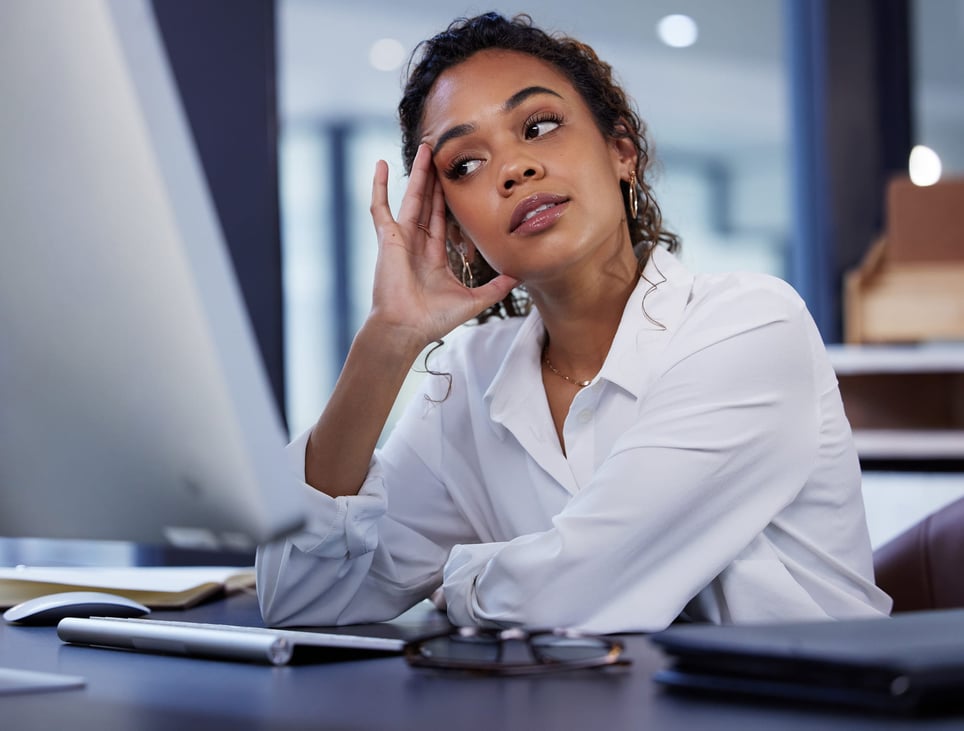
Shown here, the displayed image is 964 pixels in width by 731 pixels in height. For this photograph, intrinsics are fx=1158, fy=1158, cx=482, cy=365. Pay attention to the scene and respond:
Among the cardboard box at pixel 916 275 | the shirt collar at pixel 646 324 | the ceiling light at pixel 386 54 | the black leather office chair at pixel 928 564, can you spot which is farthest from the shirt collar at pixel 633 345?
the ceiling light at pixel 386 54

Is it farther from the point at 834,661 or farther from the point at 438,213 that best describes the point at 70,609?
the point at 834,661

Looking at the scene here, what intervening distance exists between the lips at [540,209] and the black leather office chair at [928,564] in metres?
0.66

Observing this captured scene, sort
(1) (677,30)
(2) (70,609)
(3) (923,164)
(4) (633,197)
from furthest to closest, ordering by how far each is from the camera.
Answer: (1) (677,30) < (3) (923,164) < (4) (633,197) < (2) (70,609)

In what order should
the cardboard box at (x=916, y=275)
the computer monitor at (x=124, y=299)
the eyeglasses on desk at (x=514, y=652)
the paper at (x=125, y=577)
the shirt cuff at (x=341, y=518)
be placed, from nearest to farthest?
the computer monitor at (x=124, y=299) < the eyeglasses on desk at (x=514, y=652) < the shirt cuff at (x=341, y=518) < the paper at (x=125, y=577) < the cardboard box at (x=916, y=275)

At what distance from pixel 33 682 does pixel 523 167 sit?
0.99m

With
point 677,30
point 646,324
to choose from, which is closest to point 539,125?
point 646,324

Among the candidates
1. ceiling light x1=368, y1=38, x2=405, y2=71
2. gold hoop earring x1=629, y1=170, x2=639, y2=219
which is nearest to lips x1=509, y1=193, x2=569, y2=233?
gold hoop earring x1=629, y1=170, x2=639, y2=219

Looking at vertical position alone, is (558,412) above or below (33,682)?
above

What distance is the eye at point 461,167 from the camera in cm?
169

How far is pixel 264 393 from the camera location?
2.21ft

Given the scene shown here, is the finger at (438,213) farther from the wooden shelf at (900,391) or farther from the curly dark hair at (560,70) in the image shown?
the wooden shelf at (900,391)

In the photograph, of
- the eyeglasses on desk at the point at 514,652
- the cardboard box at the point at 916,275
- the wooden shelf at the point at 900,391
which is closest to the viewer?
the eyeglasses on desk at the point at 514,652

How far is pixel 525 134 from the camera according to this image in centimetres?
165

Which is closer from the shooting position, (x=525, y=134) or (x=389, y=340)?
(x=389, y=340)
